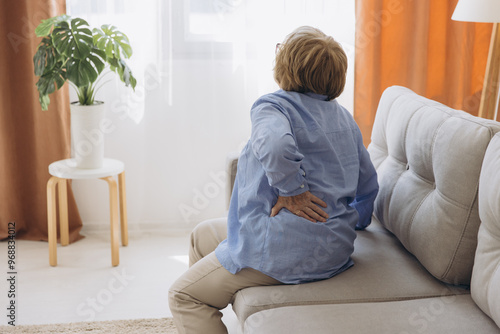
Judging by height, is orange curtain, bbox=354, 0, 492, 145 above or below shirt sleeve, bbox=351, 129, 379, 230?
above

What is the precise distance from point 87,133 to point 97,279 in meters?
0.65

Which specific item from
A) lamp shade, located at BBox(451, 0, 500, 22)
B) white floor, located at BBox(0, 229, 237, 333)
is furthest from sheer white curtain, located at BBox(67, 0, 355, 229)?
lamp shade, located at BBox(451, 0, 500, 22)

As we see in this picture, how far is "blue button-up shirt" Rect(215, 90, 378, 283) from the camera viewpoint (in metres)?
1.46

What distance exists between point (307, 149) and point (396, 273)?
424 mm

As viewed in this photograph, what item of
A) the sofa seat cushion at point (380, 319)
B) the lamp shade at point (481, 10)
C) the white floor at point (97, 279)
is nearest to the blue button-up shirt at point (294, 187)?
the sofa seat cushion at point (380, 319)

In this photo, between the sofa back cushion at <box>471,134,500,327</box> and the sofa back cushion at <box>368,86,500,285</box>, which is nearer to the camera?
the sofa back cushion at <box>471,134,500,327</box>

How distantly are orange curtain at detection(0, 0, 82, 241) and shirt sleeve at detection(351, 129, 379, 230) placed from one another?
1.68m

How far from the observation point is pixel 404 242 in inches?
66.4

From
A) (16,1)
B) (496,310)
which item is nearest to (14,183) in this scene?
(16,1)

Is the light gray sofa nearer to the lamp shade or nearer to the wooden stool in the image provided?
the lamp shade

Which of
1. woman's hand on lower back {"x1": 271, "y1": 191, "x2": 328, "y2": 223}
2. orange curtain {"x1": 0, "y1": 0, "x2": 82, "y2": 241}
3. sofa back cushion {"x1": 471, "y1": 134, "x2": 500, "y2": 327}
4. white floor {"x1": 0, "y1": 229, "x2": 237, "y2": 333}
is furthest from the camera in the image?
orange curtain {"x1": 0, "y1": 0, "x2": 82, "y2": 241}

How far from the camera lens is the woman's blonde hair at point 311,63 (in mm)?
1544

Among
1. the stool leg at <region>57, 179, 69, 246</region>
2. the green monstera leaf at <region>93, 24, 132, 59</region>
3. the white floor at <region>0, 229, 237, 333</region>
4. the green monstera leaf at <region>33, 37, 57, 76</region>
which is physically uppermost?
the green monstera leaf at <region>93, 24, 132, 59</region>

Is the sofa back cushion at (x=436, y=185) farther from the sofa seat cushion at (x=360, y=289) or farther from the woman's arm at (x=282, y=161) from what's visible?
the woman's arm at (x=282, y=161)
